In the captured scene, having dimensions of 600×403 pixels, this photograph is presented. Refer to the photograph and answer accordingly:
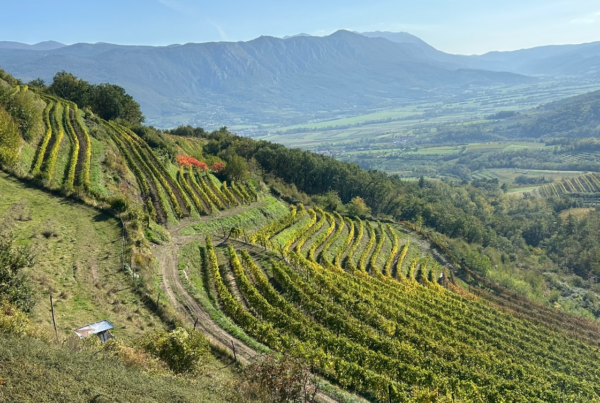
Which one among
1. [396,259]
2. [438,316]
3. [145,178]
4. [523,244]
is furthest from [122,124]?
[523,244]

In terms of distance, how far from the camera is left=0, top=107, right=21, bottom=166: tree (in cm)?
4134

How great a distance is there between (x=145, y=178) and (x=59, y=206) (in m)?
20.2

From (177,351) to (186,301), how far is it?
41.1 feet

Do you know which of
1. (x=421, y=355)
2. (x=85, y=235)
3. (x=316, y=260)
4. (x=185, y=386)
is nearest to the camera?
(x=185, y=386)

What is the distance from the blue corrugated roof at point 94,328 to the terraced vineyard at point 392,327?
10394 millimetres

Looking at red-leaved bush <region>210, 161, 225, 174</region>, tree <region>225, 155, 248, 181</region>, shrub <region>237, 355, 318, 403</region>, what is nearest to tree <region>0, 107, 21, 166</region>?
tree <region>225, 155, 248, 181</region>

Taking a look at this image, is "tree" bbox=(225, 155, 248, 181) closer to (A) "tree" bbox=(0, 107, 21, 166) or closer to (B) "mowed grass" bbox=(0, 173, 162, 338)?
(A) "tree" bbox=(0, 107, 21, 166)

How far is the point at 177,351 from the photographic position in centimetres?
1884

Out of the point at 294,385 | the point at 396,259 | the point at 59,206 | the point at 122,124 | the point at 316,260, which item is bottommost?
the point at 396,259

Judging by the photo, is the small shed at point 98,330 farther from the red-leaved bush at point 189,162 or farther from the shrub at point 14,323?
the red-leaved bush at point 189,162

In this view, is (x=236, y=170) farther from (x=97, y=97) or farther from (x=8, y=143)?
(x=97, y=97)

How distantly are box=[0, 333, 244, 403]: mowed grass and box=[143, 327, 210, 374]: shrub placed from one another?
4.92 feet

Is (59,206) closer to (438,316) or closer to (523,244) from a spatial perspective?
(438,316)

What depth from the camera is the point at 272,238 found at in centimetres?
5447
